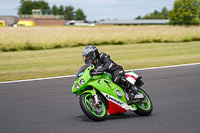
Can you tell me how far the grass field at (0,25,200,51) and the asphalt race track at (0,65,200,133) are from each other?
35.6 feet

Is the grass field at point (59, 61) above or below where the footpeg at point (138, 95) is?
below

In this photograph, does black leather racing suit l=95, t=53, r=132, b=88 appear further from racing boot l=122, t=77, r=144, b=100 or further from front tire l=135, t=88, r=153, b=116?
front tire l=135, t=88, r=153, b=116

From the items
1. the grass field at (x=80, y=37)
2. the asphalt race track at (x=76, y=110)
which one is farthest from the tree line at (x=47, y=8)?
the asphalt race track at (x=76, y=110)

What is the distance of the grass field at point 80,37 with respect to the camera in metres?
21.0

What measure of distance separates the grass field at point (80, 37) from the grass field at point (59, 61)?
1158 millimetres

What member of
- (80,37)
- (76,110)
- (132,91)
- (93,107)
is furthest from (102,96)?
(80,37)

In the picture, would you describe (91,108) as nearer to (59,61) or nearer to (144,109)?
(144,109)

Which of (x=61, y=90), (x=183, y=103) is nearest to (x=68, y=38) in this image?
(x=61, y=90)

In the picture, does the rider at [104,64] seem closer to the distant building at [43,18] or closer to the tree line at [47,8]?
the distant building at [43,18]

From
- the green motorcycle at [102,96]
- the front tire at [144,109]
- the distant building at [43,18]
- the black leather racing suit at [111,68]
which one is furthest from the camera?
the distant building at [43,18]

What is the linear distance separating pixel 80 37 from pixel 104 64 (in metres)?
18.3

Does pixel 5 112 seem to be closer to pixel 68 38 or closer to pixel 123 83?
pixel 123 83

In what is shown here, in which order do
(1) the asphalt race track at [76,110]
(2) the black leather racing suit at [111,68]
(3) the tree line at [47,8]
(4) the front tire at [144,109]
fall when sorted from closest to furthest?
(1) the asphalt race track at [76,110] < (2) the black leather racing suit at [111,68] < (4) the front tire at [144,109] < (3) the tree line at [47,8]

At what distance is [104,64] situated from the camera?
5969 millimetres
